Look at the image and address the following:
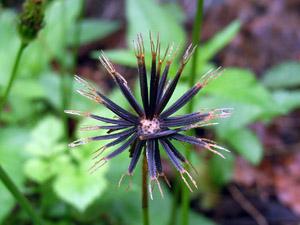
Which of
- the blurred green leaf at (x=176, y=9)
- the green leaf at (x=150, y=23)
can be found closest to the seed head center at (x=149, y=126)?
the green leaf at (x=150, y=23)

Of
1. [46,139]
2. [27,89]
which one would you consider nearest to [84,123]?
[46,139]

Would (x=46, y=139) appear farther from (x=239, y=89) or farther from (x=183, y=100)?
(x=183, y=100)

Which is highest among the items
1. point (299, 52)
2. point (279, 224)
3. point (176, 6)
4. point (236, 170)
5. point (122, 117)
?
point (176, 6)

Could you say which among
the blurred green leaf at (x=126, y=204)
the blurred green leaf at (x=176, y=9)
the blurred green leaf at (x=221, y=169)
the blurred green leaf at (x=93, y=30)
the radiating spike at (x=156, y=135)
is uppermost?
the blurred green leaf at (x=176, y=9)

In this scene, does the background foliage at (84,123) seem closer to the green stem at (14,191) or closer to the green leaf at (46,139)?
the green leaf at (46,139)

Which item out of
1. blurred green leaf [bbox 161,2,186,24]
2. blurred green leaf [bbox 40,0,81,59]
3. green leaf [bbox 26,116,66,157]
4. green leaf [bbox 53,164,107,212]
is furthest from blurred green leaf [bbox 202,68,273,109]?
blurred green leaf [bbox 161,2,186,24]

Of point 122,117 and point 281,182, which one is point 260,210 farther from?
point 122,117

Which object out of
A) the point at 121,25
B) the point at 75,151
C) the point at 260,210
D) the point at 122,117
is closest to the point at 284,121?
the point at 260,210
